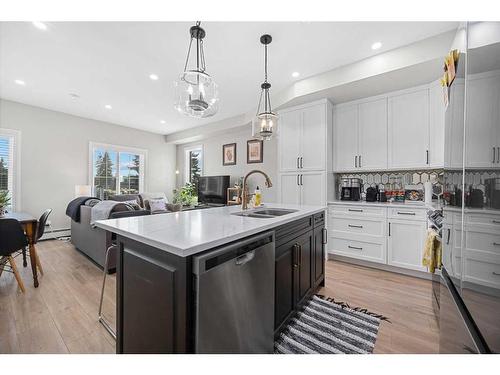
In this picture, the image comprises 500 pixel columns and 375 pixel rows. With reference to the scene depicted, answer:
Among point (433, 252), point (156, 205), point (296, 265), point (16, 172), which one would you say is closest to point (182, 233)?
point (296, 265)

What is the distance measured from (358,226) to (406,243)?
58 cm

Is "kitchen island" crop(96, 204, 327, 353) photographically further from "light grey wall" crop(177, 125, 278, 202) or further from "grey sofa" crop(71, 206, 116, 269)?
"light grey wall" crop(177, 125, 278, 202)

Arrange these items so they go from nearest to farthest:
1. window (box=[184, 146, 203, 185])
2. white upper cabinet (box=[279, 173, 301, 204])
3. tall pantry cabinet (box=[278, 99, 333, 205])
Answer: tall pantry cabinet (box=[278, 99, 333, 205]) < white upper cabinet (box=[279, 173, 301, 204]) < window (box=[184, 146, 203, 185])

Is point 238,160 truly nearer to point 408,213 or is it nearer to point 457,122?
point 408,213

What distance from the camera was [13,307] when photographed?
1969 millimetres

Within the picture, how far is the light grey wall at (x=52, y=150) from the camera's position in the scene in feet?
14.2

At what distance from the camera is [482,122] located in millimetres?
808

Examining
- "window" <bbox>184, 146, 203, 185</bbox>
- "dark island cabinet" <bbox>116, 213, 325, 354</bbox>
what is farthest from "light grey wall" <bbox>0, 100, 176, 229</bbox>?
"dark island cabinet" <bbox>116, 213, 325, 354</bbox>

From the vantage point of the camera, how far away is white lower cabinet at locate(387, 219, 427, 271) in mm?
2656

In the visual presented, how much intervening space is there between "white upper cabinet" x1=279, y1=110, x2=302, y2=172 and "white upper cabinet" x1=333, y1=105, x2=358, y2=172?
59 centimetres

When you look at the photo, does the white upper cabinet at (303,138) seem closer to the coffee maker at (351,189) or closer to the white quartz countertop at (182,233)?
the coffee maker at (351,189)

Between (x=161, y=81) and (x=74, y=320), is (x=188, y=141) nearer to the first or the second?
(x=161, y=81)

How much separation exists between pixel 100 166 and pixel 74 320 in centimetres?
470
